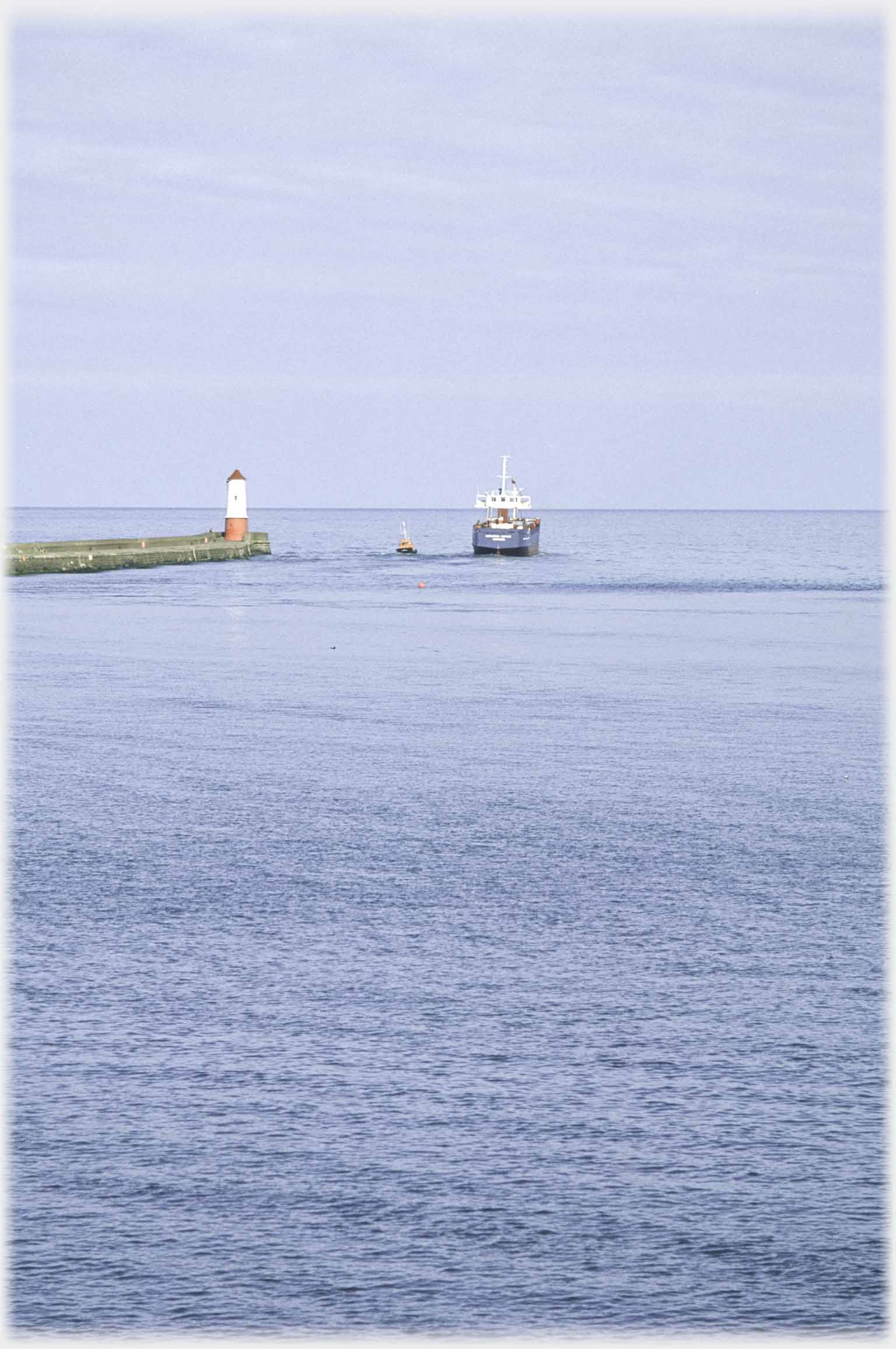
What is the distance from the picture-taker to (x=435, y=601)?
85.6m

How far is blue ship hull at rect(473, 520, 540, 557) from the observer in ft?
450

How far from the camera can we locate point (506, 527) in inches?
5384

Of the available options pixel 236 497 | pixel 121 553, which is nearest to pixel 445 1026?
pixel 121 553

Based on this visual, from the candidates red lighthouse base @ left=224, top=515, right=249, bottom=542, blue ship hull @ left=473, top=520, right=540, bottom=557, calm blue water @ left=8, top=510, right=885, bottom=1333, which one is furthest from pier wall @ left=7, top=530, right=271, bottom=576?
calm blue water @ left=8, top=510, right=885, bottom=1333

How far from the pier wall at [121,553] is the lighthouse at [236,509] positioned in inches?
29.0

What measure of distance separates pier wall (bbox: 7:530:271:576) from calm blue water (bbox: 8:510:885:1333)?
7211cm

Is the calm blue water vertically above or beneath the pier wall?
beneath

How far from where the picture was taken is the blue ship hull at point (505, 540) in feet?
450

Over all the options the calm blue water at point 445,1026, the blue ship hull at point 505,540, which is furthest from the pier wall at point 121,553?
the calm blue water at point 445,1026

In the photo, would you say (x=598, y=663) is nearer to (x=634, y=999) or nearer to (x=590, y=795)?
(x=590, y=795)

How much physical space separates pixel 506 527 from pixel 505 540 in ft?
4.51

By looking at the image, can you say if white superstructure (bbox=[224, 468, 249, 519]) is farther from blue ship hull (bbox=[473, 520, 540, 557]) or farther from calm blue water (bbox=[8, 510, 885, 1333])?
calm blue water (bbox=[8, 510, 885, 1333])

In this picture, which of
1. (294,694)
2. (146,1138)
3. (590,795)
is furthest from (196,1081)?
(294,694)

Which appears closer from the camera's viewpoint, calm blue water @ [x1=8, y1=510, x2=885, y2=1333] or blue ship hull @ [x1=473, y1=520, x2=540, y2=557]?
calm blue water @ [x1=8, y1=510, x2=885, y2=1333]
